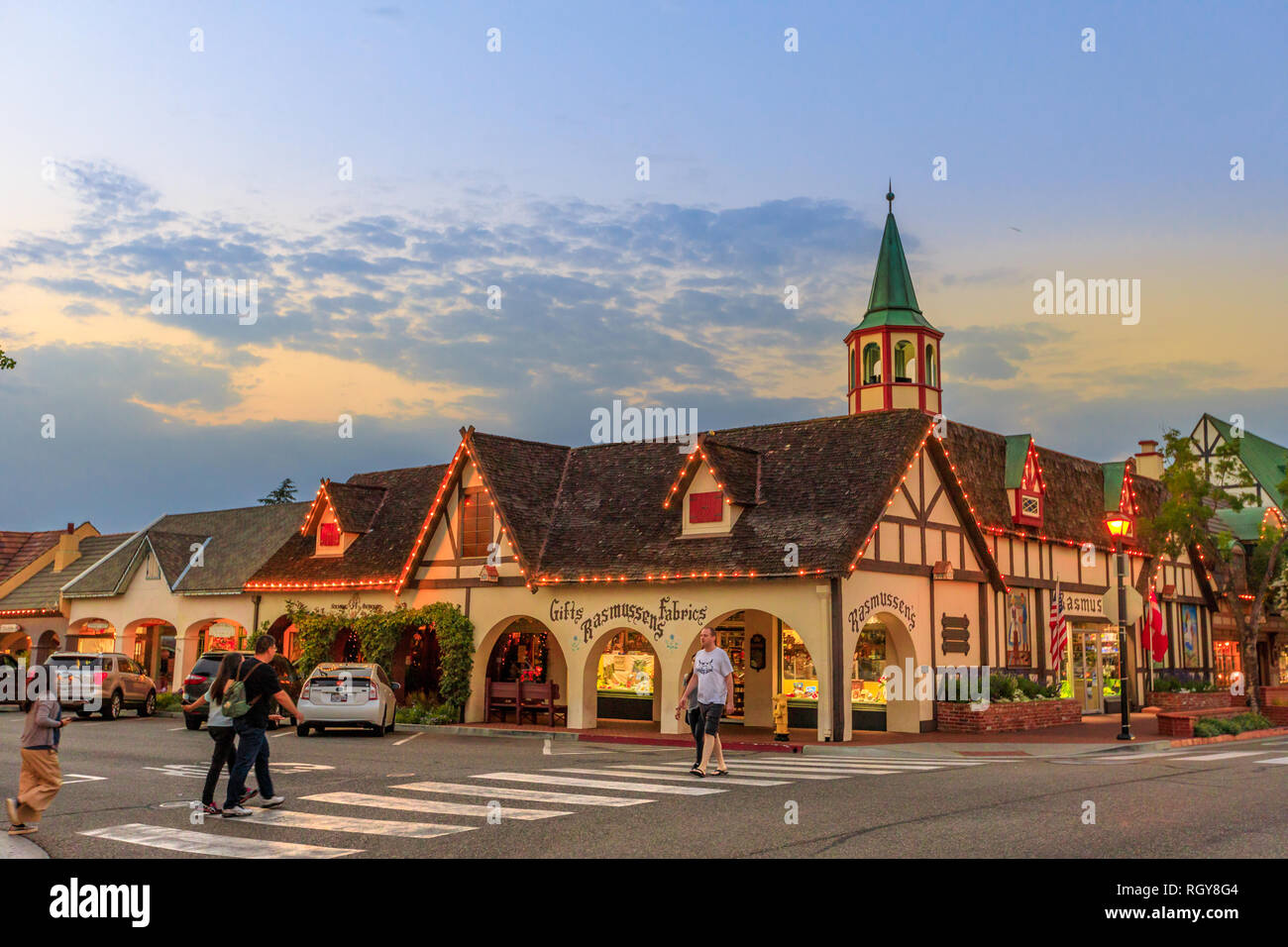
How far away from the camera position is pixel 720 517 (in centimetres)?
2575

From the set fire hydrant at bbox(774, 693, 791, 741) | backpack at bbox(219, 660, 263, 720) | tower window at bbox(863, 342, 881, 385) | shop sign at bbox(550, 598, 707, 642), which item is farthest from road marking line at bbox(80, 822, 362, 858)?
tower window at bbox(863, 342, 881, 385)

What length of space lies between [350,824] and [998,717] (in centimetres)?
1784

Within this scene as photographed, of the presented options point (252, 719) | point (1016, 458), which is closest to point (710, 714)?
point (252, 719)

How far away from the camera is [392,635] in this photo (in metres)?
29.2

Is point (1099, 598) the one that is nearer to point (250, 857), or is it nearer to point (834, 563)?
point (834, 563)

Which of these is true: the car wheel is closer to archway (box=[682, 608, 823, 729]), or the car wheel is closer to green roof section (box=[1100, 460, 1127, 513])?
archway (box=[682, 608, 823, 729])

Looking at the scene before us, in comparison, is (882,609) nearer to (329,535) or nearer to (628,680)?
(628,680)

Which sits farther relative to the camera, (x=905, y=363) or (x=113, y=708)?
(x=905, y=363)

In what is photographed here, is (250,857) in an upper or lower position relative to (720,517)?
lower

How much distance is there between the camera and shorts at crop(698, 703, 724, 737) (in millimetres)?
15117

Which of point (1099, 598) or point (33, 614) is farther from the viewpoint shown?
point (33, 614)
